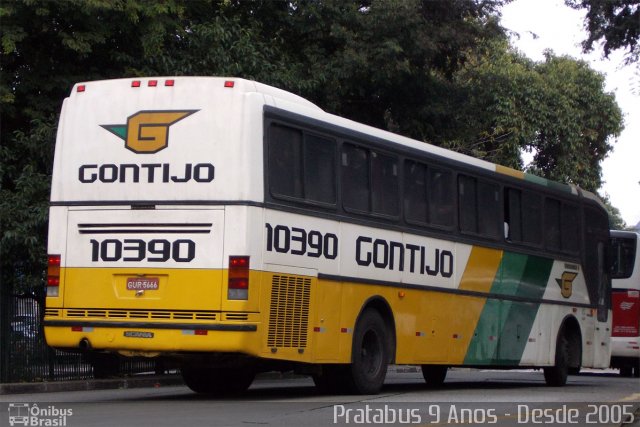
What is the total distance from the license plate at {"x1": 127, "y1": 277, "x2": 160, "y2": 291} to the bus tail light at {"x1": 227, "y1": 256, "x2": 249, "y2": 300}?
0.88 metres

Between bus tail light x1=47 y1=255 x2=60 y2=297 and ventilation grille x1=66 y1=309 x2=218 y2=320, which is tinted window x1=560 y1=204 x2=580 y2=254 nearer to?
ventilation grille x1=66 y1=309 x2=218 y2=320

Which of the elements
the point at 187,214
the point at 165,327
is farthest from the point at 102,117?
the point at 165,327

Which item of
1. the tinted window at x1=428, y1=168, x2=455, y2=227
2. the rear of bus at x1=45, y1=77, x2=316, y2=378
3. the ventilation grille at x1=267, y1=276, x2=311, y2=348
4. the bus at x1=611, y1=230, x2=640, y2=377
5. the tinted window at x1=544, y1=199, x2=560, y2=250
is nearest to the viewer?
the rear of bus at x1=45, y1=77, x2=316, y2=378

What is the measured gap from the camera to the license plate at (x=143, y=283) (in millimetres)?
13594

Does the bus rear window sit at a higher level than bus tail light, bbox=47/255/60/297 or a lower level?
higher

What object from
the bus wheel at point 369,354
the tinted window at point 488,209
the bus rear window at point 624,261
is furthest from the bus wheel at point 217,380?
the bus rear window at point 624,261

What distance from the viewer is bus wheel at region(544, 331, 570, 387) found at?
20750mm

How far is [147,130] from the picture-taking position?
45.8ft

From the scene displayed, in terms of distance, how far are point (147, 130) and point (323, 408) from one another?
3.76 m

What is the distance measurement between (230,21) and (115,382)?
7120 mm

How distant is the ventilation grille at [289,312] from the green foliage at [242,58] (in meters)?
5.66

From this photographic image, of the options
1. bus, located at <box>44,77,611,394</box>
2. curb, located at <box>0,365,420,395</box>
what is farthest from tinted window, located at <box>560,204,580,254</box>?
curb, located at <box>0,365,420,395</box>

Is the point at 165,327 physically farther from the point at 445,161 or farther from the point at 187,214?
the point at 445,161

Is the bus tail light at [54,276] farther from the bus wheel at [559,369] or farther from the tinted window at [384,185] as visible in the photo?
the bus wheel at [559,369]
